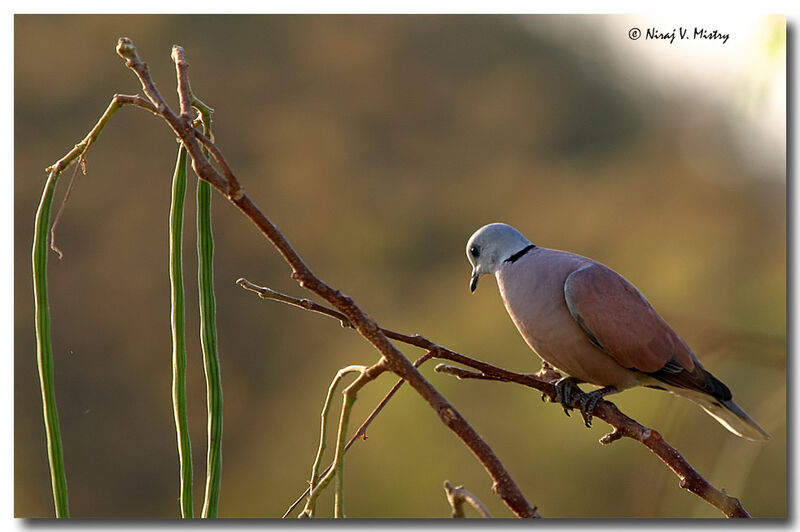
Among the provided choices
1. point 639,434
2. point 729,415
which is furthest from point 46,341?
point 729,415

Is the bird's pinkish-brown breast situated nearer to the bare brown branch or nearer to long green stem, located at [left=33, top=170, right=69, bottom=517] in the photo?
the bare brown branch

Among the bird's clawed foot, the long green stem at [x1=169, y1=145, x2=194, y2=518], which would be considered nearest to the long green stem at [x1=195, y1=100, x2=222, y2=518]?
the long green stem at [x1=169, y1=145, x2=194, y2=518]

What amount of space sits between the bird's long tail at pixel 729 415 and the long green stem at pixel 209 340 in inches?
47.8

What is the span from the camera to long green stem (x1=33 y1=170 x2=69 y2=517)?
3.64ft

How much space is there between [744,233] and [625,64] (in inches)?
31.4

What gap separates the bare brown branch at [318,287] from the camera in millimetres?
1080

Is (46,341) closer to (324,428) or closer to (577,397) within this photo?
(324,428)

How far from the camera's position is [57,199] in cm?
334

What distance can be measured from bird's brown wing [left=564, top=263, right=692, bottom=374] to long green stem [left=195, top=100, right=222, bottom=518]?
3.13ft

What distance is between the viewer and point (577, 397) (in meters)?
1.92

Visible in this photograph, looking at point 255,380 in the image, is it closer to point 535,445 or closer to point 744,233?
point 535,445

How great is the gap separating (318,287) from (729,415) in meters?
1.32
